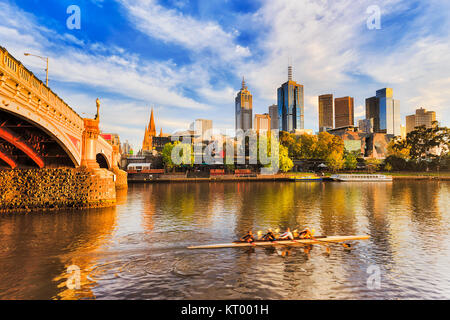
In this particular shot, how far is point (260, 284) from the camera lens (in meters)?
13.9

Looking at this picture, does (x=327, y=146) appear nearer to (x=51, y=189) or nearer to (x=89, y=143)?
(x=89, y=143)

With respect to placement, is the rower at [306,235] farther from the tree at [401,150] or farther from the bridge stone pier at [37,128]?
the tree at [401,150]

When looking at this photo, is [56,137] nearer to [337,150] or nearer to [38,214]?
[38,214]

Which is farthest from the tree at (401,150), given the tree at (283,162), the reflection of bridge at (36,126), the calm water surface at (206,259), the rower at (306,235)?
the reflection of bridge at (36,126)

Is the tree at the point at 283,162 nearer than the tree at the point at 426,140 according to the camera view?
Yes

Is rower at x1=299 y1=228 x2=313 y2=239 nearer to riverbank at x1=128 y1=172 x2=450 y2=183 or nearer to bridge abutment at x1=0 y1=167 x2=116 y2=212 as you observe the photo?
bridge abutment at x1=0 y1=167 x2=116 y2=212

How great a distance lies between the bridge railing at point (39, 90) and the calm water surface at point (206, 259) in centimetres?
1073

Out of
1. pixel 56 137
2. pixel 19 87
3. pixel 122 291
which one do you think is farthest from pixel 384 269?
pixel 56 137

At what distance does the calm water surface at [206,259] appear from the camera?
13.2 m

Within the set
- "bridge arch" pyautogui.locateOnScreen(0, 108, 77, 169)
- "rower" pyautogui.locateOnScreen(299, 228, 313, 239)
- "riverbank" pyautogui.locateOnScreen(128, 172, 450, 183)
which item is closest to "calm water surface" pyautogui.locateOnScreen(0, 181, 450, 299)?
"rower" pyautogui.locateOnScreen(299, 228, 313, 239)

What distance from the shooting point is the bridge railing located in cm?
1719

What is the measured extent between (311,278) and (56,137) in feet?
85.5

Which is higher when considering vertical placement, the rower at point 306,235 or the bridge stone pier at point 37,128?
the bridge stone pier at point 37,128
